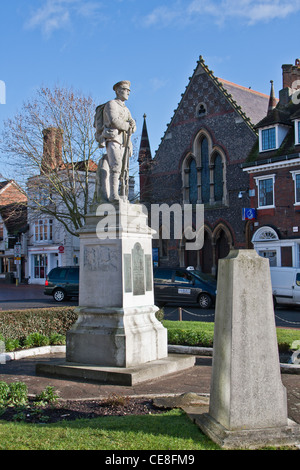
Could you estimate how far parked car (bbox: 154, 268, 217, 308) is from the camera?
2314 cm

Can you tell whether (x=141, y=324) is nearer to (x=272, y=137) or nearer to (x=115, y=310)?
(x=115, y=310)

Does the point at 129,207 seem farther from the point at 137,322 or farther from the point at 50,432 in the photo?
the point at 50,432

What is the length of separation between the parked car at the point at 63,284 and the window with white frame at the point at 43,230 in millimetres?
20170

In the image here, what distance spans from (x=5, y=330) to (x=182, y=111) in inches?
1128

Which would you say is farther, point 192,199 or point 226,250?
point 192,199

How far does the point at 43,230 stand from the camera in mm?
48281

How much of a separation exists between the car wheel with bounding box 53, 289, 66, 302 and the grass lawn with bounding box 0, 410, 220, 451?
21416 mm

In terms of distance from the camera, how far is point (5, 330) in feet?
37.0

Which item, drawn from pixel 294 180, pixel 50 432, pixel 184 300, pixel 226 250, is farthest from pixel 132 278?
pixel 226 250

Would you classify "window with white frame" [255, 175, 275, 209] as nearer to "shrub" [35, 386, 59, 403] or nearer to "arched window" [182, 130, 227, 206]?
"arched window" [182, 130, 227, 206]

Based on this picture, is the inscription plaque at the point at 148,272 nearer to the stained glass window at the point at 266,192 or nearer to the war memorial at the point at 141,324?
the war memorial at the point at 141,324

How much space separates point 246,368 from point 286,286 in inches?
730

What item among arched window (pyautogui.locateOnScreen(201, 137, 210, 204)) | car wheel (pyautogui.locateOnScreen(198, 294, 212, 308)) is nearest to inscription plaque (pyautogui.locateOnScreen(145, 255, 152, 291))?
car wheel (pyautogui.locateOnScreen(198, 294, 212, 308))

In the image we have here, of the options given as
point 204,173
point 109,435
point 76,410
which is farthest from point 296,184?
point 109,435
